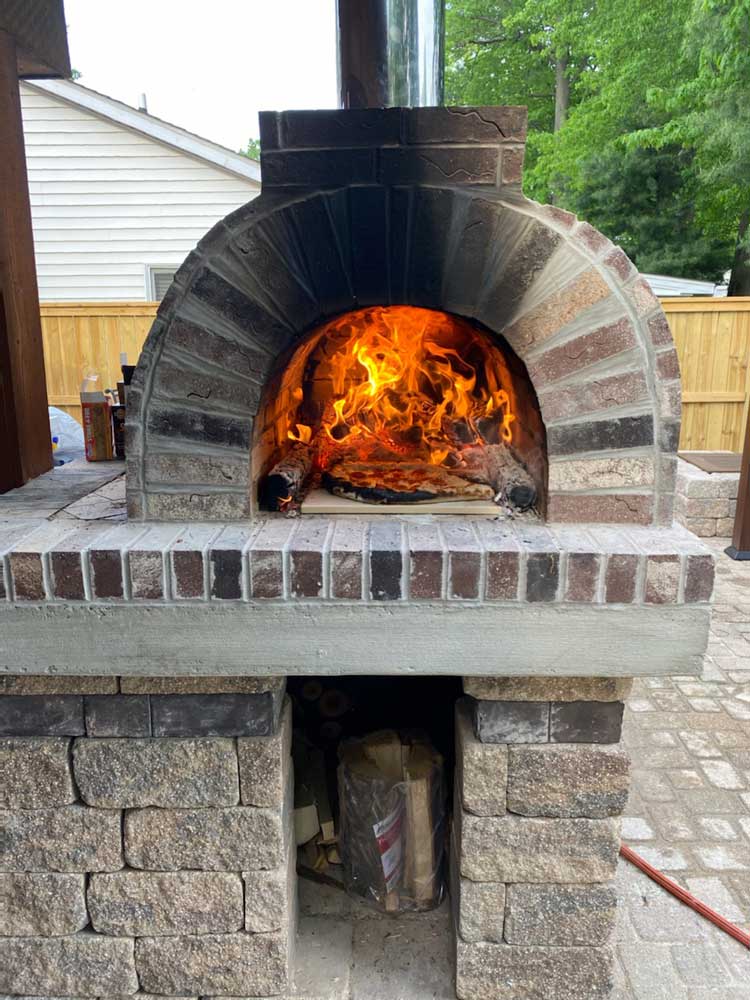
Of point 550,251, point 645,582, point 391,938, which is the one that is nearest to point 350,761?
point 391,938

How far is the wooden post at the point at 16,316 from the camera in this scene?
2570 millimetres

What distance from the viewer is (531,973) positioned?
202cm

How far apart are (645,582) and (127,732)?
1.39 meters

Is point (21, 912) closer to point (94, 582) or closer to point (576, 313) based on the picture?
point (94, 582)

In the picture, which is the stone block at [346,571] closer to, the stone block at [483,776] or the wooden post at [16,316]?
the stone block at [483,776]

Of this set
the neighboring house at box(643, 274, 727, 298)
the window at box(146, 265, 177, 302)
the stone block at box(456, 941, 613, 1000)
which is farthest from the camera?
the neighboring house at box(643, 274, 727, 298)

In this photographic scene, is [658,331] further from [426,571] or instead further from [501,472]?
[426,571]

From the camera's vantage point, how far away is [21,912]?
2.00 meters

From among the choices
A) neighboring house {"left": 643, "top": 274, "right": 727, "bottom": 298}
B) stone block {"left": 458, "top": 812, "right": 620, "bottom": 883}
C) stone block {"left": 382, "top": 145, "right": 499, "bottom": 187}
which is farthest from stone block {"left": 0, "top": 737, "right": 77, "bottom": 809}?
neighboring house {"left": 643, "top": 274, "right": 727, "bottom": 298}

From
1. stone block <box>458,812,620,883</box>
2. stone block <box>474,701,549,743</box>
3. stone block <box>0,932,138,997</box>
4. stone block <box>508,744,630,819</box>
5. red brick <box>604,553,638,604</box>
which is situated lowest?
stone block <box>0,932,138,997</box>

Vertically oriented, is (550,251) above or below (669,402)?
above

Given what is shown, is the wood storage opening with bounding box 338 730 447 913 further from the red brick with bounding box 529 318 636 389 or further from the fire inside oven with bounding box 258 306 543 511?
the red brick with bounding box 529 318 636 389

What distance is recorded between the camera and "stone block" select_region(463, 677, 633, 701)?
1.86 metres

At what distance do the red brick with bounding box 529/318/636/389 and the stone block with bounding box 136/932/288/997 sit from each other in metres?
1.71
